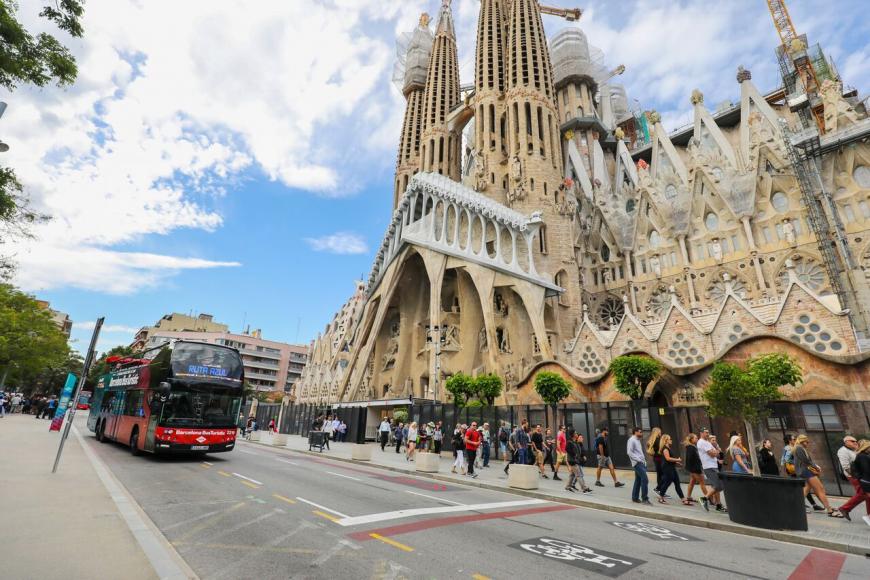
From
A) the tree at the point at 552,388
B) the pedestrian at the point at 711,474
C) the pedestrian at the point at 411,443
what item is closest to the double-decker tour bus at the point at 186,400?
the pedestrian at the point at 411,443

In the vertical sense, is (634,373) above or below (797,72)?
below

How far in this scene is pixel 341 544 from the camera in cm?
545

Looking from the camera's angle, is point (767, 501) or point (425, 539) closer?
point (425, 539)

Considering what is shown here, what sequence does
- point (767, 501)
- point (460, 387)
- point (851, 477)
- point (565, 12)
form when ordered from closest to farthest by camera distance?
point (767, 501)
point (851, 477)
point (460, 387)
point (565, 12)

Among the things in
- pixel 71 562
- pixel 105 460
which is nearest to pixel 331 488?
pixel 71 562

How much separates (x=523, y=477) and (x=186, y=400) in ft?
33.4

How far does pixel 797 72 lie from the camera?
140 ft

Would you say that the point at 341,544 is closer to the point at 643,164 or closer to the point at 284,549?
the point at 284,549

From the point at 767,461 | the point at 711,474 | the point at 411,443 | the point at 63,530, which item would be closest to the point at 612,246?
the point at 411,443

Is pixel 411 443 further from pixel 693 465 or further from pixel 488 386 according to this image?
pixel 693 465

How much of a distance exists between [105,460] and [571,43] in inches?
2524

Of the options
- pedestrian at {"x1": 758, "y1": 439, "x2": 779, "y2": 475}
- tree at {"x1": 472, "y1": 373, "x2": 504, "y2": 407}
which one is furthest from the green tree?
pedestrian at {"x1": 758, "y1": 439, "x2": 779, "y2": 475}

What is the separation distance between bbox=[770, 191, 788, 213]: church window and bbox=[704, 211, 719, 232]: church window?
148 inches

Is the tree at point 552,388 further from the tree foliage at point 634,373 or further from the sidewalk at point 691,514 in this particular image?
the sidewalk at point 691,514
